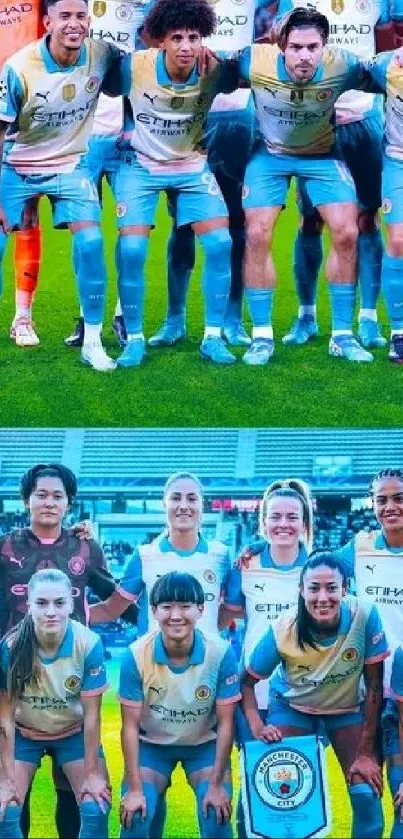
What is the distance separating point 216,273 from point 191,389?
0.52 meters

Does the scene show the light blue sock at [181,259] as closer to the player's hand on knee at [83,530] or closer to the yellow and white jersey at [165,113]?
the yellow and white jersey at [165,113]

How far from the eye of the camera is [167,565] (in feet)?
19.2

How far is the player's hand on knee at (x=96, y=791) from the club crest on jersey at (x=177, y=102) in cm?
213

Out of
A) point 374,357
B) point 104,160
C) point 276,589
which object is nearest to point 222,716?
point 276,589

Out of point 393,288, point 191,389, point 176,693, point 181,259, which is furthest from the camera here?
point 181,259

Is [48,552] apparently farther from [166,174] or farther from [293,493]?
[166,174]

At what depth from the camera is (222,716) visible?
5758 millimetres

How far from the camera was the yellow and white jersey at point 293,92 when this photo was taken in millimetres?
6191

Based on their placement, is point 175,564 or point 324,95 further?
point 324,95

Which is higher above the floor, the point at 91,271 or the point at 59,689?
the point at 91,271

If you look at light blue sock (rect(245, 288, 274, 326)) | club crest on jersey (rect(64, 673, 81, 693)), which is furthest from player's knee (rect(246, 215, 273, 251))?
club crest on jersey (rect(64, 673, 81, 693))

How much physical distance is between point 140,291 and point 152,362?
0.92ft

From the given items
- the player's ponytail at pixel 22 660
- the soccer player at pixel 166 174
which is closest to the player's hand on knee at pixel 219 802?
the player's ponytail at pixel 22 660

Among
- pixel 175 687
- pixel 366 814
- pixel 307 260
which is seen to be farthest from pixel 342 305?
pixel 366 814
